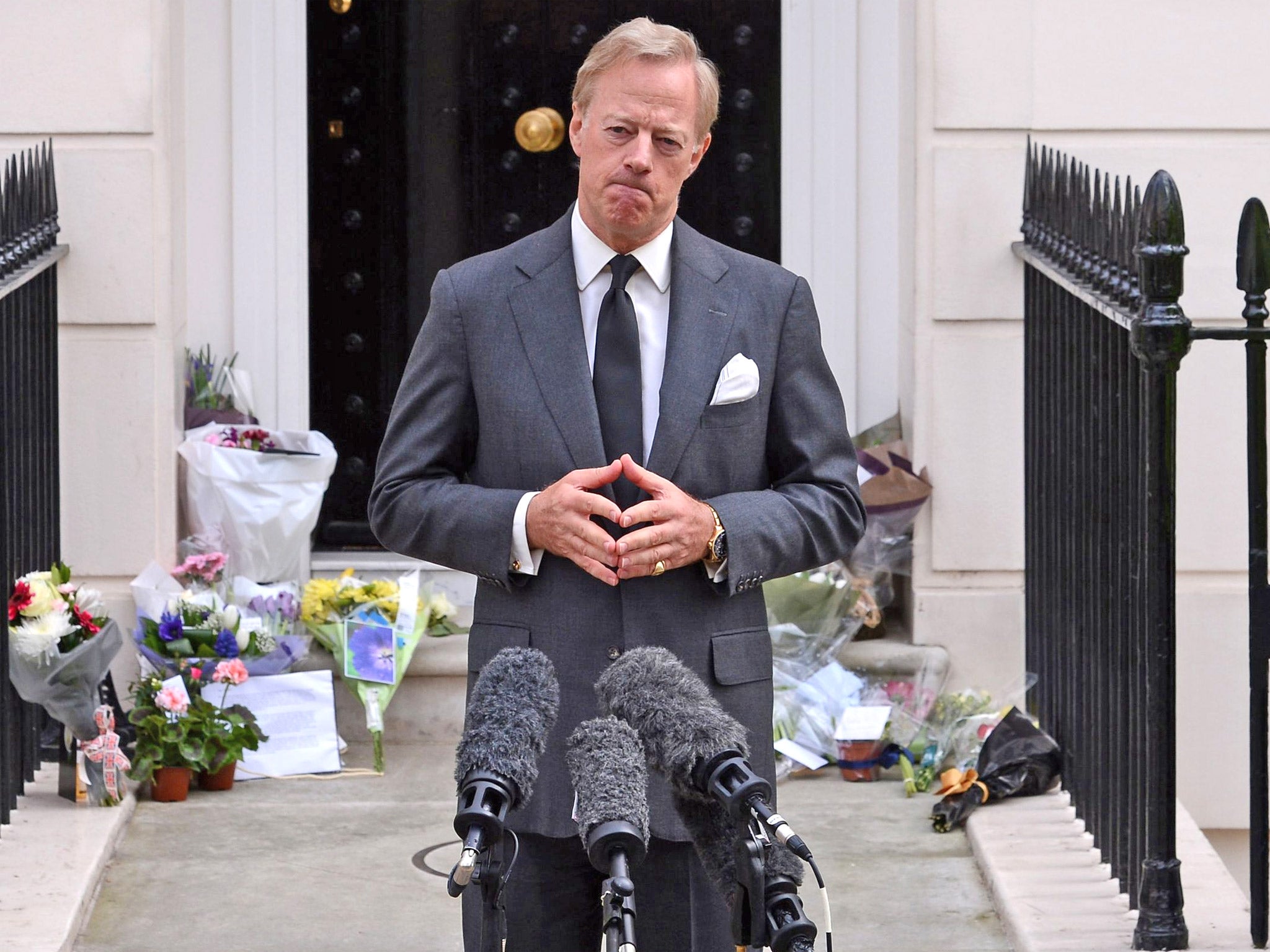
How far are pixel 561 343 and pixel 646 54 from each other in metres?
0.46

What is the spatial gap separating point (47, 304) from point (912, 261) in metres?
2.72

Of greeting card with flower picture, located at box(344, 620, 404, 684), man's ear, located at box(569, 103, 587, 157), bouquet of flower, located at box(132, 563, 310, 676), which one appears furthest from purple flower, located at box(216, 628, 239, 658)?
man's ear, located at box(569, 103, 587, 157)

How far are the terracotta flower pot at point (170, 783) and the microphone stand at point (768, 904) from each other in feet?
11.4

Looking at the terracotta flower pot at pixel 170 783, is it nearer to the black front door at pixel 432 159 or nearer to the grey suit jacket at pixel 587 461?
the black front door at pixel 432 159

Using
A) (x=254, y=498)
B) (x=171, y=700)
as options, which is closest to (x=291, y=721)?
(x=171, y=700)

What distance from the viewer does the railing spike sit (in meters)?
3.68

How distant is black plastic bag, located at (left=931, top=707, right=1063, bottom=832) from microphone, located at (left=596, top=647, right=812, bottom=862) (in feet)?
9.68

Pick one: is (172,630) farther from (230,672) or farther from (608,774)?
(608,774)

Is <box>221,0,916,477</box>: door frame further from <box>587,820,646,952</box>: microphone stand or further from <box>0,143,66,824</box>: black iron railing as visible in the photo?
<box>587,820,646,952</box>: microphone stand

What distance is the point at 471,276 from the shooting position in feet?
9.27

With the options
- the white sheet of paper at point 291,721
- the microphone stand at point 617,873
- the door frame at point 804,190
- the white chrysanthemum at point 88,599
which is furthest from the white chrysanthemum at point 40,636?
the microphone stand at point 617,873

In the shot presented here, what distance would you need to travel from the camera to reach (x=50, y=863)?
4.39 m

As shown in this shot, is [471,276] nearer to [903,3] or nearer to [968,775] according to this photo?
[968,775]

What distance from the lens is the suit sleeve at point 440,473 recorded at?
266 cm
